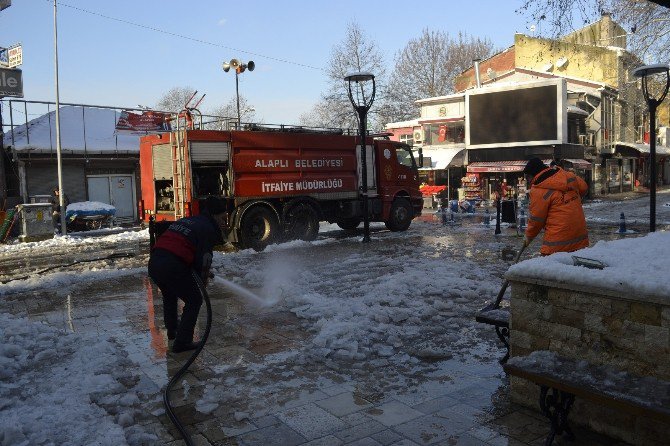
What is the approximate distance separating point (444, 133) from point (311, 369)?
3366cm

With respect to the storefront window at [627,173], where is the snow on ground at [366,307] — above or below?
below

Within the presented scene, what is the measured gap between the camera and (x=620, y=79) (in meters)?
36.0

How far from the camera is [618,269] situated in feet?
12.6

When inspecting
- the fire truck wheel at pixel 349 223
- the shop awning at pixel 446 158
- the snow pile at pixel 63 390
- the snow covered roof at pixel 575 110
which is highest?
the snow covered roof at pixel 575 110

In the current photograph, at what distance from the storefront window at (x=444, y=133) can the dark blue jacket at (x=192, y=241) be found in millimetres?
33044

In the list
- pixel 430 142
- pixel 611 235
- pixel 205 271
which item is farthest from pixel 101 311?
pixel 430 142

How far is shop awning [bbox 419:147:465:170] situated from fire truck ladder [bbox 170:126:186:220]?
22672mm

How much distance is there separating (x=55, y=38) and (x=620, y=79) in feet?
107

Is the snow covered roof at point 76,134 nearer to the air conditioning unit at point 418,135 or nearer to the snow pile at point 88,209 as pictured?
the snow pile at point 88,209

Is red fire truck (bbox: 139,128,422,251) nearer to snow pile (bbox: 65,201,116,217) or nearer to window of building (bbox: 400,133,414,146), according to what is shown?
snow pile (bbox: 65,201,116,217)

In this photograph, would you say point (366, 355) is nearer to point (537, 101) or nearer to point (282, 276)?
point (282, 276)

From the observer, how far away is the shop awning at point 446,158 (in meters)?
34.2

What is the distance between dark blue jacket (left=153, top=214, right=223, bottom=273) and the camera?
230 inches

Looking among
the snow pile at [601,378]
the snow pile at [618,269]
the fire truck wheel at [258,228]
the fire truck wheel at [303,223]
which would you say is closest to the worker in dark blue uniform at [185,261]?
the snow pile at [618,269]
